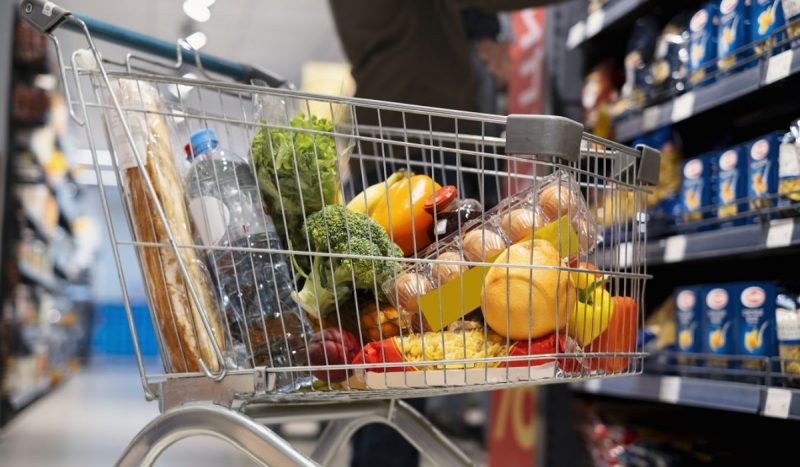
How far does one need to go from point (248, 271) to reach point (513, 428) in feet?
6.83

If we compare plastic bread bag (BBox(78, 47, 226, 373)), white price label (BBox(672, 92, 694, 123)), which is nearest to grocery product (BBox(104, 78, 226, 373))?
plastic bread bag (BBox(78, 47, 226, 373))

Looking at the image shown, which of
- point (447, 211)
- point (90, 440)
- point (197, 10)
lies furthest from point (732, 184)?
point (197, 10)

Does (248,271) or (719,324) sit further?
(719,324)

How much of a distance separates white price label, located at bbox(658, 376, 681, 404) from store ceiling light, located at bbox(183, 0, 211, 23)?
595 centimetres

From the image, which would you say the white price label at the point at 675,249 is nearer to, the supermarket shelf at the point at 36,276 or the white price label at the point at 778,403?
the white price label at the point at 778,403

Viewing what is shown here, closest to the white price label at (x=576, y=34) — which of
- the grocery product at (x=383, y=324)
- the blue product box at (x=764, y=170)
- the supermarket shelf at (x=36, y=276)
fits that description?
the blue product box at (x=764, y=170)

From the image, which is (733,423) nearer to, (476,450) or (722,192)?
(722,192)

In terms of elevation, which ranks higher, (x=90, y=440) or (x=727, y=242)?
(x=727, y=242)

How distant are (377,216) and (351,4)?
1003 millimetres

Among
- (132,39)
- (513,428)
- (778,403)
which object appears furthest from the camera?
(513,428)

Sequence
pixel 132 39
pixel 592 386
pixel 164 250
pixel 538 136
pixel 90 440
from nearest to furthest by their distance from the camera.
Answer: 1. pixel 538 136
2. pixel 164 250
3. pixel 132 39
4. pixel 592 386
5. pixel 90 440

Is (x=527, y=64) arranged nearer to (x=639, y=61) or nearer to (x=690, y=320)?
(x=639, y=61)

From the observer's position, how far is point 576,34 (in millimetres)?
2688

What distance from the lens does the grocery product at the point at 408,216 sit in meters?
1.21
